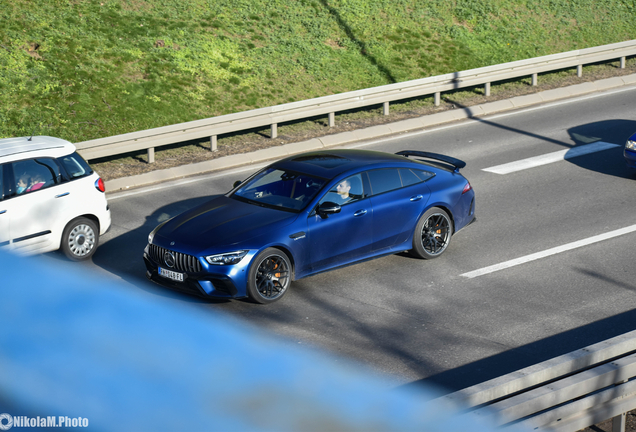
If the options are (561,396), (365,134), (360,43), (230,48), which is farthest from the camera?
(360,43)

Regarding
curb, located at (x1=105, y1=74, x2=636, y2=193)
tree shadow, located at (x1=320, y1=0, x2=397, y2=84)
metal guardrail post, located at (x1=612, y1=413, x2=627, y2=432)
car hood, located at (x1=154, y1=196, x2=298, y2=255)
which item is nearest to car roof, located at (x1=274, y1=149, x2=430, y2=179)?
car hood, located at (x1=154, y1=196, x2=298, y2=255)

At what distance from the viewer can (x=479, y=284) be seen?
355 inches

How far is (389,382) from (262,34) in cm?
1559

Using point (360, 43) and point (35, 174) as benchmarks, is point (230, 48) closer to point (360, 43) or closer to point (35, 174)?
point (360, 43)

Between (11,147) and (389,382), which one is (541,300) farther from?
(11,147)

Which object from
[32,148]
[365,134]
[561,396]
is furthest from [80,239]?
[365,134]

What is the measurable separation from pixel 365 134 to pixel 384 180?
6.91 m

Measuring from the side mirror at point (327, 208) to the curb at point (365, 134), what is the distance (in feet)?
19.3

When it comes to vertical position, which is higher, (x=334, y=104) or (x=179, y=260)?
(x=334, y=104)

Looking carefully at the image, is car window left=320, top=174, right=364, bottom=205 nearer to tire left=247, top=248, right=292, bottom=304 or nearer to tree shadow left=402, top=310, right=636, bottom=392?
tire left=247, top=248, right=292, bottom=304

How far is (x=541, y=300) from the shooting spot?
8.52 m

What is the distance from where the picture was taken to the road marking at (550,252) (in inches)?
371

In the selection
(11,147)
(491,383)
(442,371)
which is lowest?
(442,371)

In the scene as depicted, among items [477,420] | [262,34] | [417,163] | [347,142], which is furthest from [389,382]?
[262,34]
